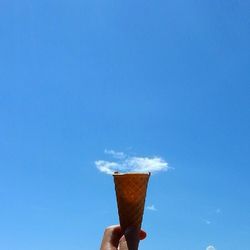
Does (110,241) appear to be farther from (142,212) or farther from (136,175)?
(136,175)

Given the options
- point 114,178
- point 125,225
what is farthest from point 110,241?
point 114,178

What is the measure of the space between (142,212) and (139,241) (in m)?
0.38

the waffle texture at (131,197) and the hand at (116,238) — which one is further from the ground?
the waffle texture at (131,197)

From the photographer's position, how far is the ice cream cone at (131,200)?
15.0 ft

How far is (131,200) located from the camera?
461 centimetres

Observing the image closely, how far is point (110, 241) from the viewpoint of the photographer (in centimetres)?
459

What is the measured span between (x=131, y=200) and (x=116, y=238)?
0.52 meters

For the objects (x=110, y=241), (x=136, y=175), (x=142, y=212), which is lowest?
(x=110, y=241)

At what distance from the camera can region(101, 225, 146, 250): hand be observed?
4527 millimetres

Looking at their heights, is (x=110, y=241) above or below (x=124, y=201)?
below

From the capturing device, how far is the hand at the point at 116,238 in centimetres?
453

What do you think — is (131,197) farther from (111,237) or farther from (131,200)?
(111,237)

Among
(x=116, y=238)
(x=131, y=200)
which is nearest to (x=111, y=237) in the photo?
(x=116, y=238)

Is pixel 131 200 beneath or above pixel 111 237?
above
